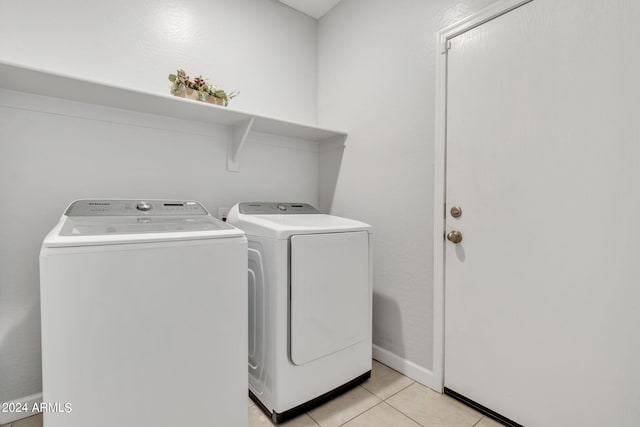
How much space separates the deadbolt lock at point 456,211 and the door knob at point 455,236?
85 millimetres

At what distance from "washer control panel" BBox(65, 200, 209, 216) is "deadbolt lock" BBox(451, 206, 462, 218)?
1.35 metres

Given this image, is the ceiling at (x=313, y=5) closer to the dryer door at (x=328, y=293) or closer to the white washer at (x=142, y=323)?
the dryer door at (x=328, y=293)

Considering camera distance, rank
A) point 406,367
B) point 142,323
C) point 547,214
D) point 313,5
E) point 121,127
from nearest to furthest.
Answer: point 142,323, point 547,214, point 121,127, point 406,367, point 313,5

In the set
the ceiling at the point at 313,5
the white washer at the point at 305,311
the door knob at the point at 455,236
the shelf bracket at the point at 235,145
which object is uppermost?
the ceiling at the point at 313,5

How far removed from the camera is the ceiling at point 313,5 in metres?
2.35

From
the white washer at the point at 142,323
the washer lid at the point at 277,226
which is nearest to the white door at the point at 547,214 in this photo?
the washer lid at the point at 277,226

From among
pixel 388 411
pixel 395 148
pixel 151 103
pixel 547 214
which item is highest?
pixel 151 103

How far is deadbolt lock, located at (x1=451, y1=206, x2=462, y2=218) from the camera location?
1.58m

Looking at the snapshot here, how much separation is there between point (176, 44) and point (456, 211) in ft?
6.48

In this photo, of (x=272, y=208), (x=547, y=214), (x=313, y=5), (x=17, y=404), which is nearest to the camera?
(x=547, y=214)

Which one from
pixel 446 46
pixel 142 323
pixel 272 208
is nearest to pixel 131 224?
pixel 142 323

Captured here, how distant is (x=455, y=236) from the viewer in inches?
62.3

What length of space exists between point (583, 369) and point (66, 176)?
254cm

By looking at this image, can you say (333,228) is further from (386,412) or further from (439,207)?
(386,412)
